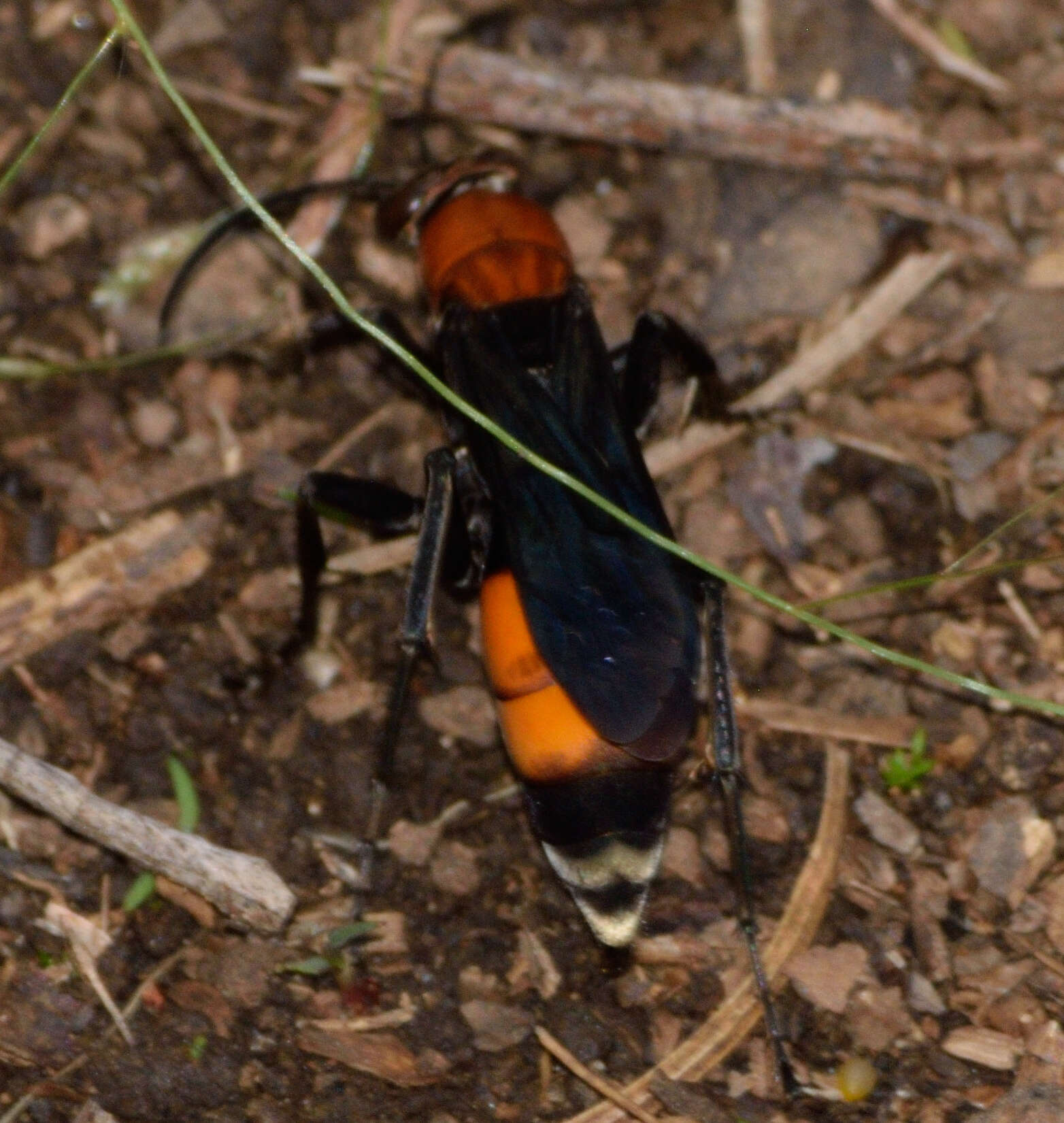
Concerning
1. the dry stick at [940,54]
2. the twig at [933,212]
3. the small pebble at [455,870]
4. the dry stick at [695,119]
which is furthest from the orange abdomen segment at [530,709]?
the dry stick at [940,54]

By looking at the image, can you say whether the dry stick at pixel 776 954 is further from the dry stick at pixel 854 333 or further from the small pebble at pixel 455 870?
the dry stick at pixel 854 333

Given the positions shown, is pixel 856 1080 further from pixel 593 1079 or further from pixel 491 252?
pixel 491 252

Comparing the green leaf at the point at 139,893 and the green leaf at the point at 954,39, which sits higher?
the green leaf at the point at 954,39

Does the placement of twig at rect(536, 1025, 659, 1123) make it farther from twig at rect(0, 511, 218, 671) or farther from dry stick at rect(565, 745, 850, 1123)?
twig at rect(0, 511, 218, 671)

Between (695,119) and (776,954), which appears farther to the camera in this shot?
(695,119)

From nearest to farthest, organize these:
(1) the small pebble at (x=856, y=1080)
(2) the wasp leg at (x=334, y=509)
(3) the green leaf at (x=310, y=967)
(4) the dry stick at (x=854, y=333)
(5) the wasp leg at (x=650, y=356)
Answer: (1) the small pebble at (x=856, y=1080) < (3) the green leaf at (x=310, y=967) < (2) the wasp leg at (x=334, y=509) < (5) the wasp leg at (x=650, y=356) < (4) the dry stick at (x=854, y=333)

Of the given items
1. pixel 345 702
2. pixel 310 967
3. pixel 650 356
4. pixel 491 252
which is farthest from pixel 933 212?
pixel 310 967

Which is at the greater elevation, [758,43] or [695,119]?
[758,43]
